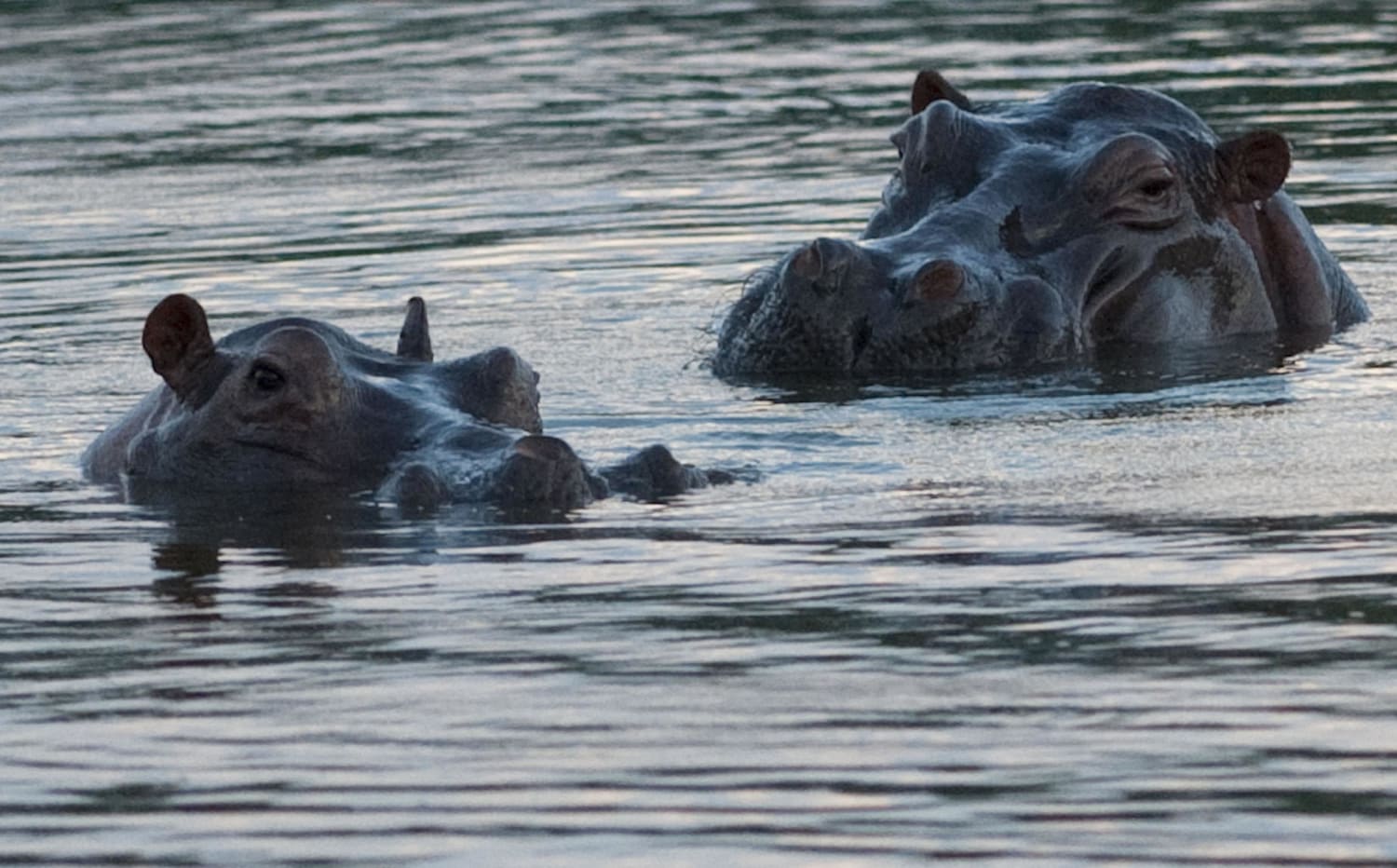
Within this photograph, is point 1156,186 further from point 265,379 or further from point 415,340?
point 265,379

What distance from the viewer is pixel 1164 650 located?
17.7 feet

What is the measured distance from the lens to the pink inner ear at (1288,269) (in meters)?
10.9

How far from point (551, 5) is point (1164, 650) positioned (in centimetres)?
2053

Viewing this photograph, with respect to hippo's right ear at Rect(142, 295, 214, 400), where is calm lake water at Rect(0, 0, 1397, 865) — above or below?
below

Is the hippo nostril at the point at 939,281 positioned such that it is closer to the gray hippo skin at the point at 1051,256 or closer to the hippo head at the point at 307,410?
the gray hippo skin at the point at 1051,256

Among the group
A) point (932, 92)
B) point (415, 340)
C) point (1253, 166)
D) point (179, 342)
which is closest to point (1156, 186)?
point (1253, 166)

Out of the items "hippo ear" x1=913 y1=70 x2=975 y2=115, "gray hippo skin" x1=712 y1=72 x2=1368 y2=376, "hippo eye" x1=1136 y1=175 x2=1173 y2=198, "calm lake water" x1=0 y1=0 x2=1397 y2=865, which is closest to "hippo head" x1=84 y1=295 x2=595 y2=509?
"calm lake water" x1=0 y1=0 x2=1397 y2=865

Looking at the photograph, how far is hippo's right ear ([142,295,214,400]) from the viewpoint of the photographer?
775cm

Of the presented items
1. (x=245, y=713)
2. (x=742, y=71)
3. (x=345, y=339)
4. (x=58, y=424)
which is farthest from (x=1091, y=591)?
(x=742, y=71)

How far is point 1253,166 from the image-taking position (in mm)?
10648

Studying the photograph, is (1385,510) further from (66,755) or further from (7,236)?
(7,236)

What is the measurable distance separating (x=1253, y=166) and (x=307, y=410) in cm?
420

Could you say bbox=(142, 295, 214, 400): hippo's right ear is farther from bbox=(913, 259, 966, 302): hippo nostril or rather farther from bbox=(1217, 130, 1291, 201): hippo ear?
bbox=(1217, 130, 1291, 201): hippo ear

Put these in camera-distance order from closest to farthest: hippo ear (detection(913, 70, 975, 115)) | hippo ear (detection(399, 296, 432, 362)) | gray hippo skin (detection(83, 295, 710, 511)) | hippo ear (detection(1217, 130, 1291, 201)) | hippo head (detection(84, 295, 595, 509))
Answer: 1. gray hippo skin (detection(83, 295, 710, 511))
2. hippo head (detection(84, 295, 595, 509))
3. hippo ear (detection(399, 296, 432, 362))
4. hippo ear (detection(1217, 130, 1291, 201))
5. hippo ear (detection(913, 70, 975, 115))
